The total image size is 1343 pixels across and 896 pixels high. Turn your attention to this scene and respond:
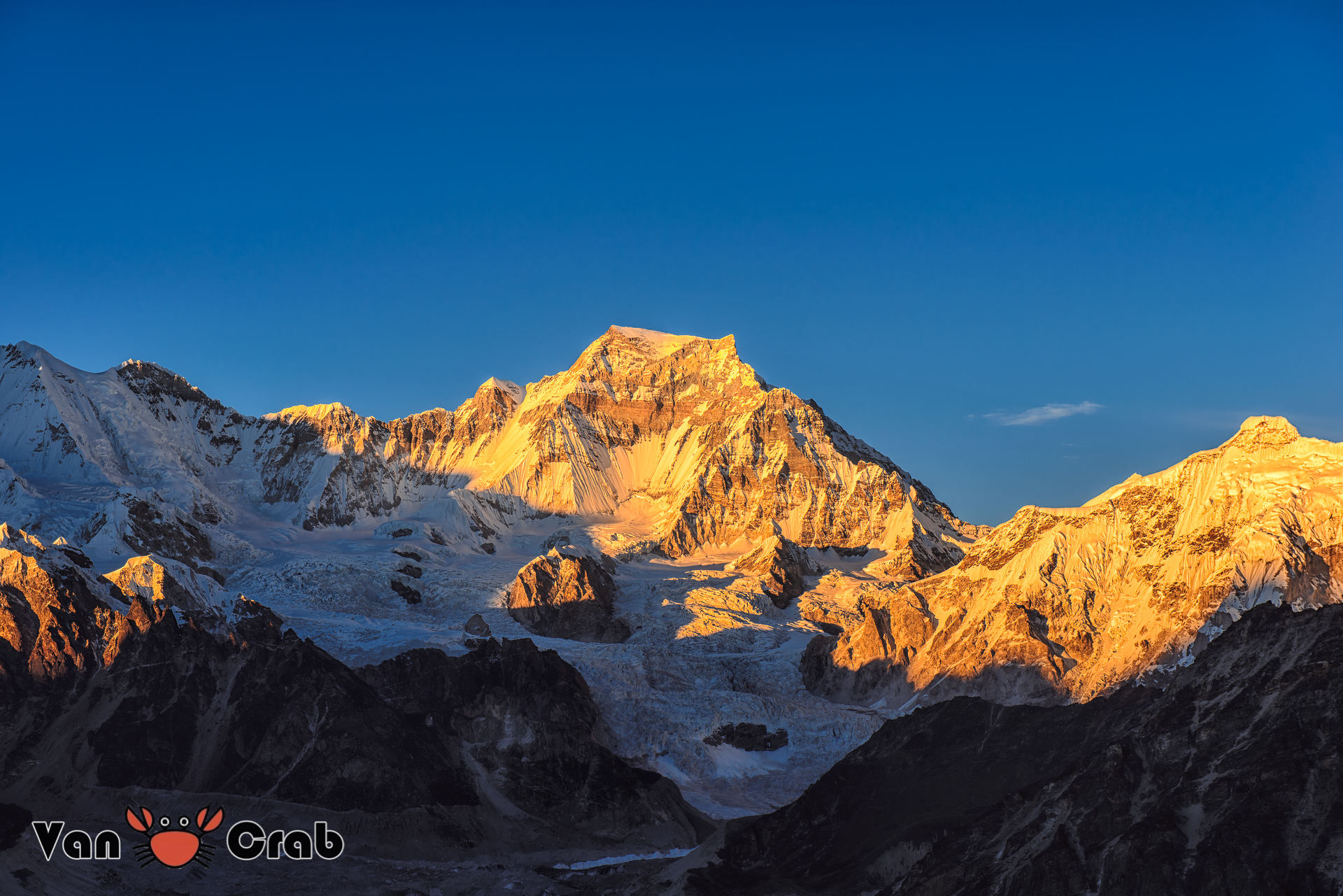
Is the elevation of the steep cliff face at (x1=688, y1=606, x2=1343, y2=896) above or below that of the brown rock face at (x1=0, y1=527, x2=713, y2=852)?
below

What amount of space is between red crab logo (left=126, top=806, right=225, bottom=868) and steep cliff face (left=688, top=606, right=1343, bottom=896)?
172 feet

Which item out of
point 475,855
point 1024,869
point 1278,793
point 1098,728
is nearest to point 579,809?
point 475,855

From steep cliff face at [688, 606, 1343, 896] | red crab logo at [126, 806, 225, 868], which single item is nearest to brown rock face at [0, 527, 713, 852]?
red crab logo at [126, 806, 225, 868]

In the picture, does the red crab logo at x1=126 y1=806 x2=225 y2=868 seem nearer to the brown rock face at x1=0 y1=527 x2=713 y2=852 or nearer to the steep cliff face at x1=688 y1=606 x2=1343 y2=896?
the brown rock face at x1=0 y1=527 x2=713 y2=852

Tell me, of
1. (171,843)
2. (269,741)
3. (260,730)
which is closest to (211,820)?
(171,843)

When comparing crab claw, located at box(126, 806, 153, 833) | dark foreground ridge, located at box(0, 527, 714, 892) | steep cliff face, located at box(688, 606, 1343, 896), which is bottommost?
steep cliff face, located at box(688, 606, 1343, 896)

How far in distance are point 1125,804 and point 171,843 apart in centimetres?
9803

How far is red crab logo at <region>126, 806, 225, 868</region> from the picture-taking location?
434 feet

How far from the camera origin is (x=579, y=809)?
170 meters

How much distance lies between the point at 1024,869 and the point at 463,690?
120472 millimetres

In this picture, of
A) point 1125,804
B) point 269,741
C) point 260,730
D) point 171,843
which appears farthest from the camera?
point 260,730

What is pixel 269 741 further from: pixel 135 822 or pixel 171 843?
pixel 171 843

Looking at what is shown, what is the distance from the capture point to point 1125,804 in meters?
90.4

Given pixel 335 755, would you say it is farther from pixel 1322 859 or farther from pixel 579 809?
pixel 1322 859
